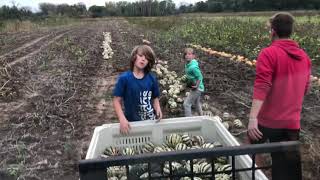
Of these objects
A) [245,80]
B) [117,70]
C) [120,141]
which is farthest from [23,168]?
[117,70]

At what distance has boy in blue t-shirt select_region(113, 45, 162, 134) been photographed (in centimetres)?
385

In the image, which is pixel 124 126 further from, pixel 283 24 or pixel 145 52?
pixel 283 24

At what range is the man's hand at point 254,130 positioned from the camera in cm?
330

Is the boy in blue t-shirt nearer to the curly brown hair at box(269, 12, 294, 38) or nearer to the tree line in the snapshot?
the curly brown hair at box(269, 12, 294, 38)

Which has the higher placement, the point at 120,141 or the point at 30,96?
the point at 120,141

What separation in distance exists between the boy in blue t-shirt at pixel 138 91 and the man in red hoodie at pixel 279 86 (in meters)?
1.01

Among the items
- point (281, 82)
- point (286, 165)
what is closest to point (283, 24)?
point (281, 82)

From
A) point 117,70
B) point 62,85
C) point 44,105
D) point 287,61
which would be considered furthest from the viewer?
A: point 117,70

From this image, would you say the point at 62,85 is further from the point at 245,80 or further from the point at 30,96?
the point at 245,80

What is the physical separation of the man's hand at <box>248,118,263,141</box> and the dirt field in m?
1.30

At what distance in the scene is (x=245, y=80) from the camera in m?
9.09

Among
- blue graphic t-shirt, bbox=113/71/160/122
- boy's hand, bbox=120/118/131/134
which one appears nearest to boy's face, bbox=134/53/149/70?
blue graphic t-shirt, bbox=113/71/160/122

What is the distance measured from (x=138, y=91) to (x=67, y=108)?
3.49 metres

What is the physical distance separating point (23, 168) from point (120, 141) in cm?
140
